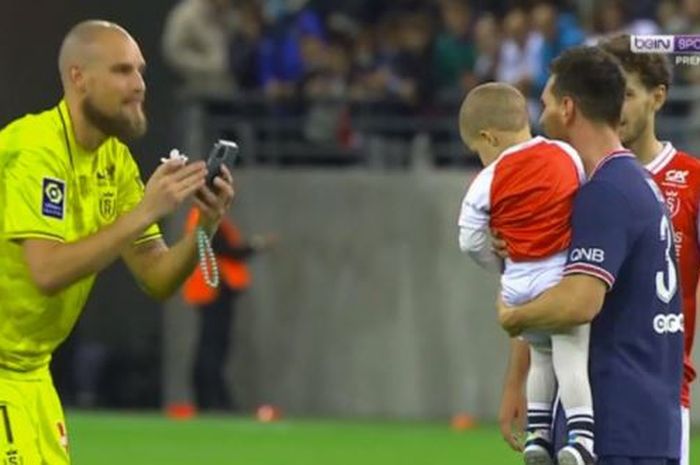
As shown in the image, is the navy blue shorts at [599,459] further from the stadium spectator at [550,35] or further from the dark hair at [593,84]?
the stadium spectator at [550,35]

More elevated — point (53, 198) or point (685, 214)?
point (53, 198)

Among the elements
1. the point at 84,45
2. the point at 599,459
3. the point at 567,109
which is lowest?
the point at 599,459

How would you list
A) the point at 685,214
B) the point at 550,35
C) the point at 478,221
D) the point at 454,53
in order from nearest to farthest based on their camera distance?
the point at 478,221
the point at 685,214
the point at 550,35
the point at 454,53

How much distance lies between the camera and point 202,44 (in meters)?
22.1

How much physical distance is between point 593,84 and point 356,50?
1507 centimetres

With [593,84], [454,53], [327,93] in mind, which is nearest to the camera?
[593,84]

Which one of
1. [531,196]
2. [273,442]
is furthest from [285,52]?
[531,196]

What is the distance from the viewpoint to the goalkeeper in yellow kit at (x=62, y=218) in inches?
306

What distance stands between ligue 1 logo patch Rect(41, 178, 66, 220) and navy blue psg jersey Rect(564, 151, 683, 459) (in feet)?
5.88

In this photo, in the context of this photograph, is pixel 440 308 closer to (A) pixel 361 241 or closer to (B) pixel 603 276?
(A) pixel 361 241

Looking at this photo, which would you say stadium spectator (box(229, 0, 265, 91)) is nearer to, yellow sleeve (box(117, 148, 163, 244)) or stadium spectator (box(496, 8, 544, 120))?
stadium spectator (box(496, 8, 544, 120))

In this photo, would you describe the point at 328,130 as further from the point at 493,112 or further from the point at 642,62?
the point at 493,112

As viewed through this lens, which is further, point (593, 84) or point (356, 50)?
point (356, 50)

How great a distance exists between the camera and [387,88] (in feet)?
72.0
